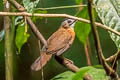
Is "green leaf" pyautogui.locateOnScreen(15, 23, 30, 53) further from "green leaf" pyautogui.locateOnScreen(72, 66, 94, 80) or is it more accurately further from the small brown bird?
"green leaf" pyautogui.locateOnScreen(72, 66, 94, 80)

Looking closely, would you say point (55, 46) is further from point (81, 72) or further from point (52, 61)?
point (81, 72)

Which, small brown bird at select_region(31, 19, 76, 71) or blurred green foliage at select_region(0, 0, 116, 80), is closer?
small brown bird at select_region(31, 19, 76, 71)

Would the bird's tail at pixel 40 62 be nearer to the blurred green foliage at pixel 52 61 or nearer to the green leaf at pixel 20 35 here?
the green leaf at pixel 20 35

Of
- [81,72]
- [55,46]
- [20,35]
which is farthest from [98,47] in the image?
[55,46]

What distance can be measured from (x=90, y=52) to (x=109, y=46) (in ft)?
0.50

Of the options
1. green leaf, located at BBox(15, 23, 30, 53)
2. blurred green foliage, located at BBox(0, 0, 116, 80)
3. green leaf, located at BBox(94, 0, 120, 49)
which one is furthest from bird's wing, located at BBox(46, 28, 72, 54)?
green leaf, located at BBox(94, 0, 120, 49)

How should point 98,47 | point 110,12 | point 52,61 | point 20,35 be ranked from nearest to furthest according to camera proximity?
point 110,12 < point 98,47 < point 20,35 < point 52,61

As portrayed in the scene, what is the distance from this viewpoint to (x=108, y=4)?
0.64 m

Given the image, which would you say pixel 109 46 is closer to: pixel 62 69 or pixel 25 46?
pixel 62 69

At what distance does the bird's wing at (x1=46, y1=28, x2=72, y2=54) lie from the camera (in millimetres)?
1690

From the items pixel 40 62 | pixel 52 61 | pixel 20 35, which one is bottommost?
pixel 52 61

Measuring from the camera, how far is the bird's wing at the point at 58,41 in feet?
5.55

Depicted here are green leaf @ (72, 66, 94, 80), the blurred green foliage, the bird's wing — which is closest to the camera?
green leaf @ (72, 66, 94, 80)

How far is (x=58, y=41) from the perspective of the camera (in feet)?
5.86
